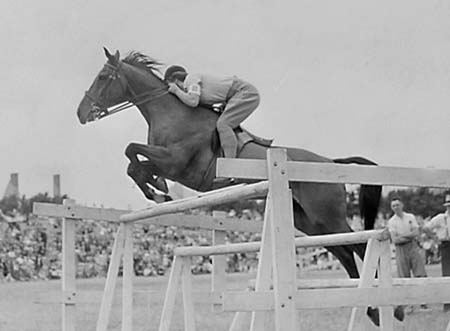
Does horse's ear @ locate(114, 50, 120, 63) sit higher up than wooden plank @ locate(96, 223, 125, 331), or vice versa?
horse's ear @ locate(114, 50, 120, 63)

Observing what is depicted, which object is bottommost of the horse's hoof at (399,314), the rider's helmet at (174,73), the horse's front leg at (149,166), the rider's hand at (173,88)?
the horse's hoof at (399,314)

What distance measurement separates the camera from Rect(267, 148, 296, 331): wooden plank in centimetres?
310

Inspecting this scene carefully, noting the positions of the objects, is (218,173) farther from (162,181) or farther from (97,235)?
(97,235)

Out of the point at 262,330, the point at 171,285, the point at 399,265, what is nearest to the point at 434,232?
the point at 399,265

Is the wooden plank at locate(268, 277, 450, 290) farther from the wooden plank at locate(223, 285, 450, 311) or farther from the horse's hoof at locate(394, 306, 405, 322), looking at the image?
the horse's hoof at locate(394, 306, 405, 322)

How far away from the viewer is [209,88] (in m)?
5.93

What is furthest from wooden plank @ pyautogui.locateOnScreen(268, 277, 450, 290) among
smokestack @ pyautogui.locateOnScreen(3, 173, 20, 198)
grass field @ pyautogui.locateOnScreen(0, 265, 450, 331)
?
smokestack @ pyautogui.locateOnScreen(3, 173, 20, 198)

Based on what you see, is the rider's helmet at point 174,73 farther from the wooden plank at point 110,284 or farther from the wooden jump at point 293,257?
the wooden jump at point 293,257

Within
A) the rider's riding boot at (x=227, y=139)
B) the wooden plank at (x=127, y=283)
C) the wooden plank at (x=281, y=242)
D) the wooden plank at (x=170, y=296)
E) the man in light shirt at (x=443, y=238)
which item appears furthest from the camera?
the man in light shirt at (x=443, y=238)

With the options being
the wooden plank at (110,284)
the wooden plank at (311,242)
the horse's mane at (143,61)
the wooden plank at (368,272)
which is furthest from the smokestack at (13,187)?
the wooden plank at (368,272)

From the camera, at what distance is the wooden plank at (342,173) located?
10.5ft

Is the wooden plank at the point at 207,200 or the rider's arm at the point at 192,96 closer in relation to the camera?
the wooden plank at the point at 207,200

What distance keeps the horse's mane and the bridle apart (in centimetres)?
17

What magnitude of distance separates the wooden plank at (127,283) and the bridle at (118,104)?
112cm
